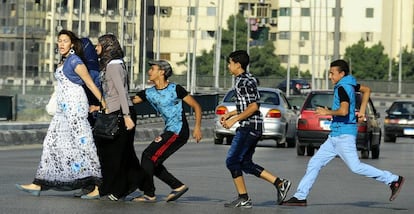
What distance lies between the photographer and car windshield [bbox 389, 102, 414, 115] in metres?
44.8

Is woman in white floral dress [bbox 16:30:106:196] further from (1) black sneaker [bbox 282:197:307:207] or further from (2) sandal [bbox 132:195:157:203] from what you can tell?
(1) black sneaker [bbox 282:197:307:207]

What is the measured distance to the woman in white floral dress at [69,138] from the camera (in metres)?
15.1

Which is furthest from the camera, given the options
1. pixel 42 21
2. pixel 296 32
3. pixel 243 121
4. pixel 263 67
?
pixel 296 32

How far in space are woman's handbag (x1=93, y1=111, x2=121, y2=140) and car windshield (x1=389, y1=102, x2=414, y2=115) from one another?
99.4 feet

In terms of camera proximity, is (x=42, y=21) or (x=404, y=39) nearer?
(x=42, y=21)

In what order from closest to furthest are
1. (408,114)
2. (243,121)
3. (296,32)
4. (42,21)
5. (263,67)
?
(243,121), (408,114), (42,21), (263,67), (296,32)

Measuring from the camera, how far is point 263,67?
141 meters

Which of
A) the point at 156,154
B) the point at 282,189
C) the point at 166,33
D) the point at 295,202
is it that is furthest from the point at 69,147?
the point at 166,33

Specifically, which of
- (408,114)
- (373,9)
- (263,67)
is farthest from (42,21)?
(373,9)

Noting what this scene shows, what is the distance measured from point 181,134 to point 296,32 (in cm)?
13527

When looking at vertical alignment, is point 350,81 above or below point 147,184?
above

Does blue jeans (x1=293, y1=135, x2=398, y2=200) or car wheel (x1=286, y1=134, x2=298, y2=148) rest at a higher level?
blue jeans (x1=293, y1=135, x2=398, y2=200)

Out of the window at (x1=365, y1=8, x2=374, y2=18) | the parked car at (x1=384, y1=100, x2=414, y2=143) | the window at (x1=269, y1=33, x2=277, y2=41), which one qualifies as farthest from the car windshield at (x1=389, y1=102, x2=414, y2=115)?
the window at (x1=269, y1=33, x2=277, y2=41)

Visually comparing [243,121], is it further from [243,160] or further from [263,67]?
[263,67]
